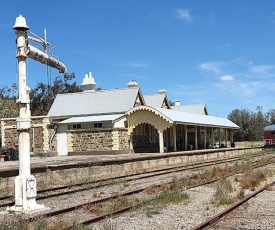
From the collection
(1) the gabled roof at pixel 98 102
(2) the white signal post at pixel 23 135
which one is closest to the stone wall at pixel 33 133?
(1) the gabled roof at pixel 98 102

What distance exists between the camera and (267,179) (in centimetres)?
1463

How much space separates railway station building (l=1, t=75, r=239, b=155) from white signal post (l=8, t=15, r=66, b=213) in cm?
1978

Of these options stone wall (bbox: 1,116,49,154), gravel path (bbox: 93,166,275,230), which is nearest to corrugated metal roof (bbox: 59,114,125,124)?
stone wall (bbox: 1,116,49,154)

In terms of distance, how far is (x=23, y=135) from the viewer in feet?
30.8

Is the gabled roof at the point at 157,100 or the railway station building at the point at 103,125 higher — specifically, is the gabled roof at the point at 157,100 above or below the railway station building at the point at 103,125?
above

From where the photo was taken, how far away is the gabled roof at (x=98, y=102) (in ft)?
111

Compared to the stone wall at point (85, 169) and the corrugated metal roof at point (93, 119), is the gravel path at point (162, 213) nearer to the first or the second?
the stone wall at point (85, 169)

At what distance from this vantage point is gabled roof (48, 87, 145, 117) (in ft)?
111

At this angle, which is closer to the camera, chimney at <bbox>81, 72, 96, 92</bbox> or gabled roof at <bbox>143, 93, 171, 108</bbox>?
gabled roof at <bbox>143, 93, 171, 108</bbox>

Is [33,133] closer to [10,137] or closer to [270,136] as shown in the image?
Answer: [10,137]

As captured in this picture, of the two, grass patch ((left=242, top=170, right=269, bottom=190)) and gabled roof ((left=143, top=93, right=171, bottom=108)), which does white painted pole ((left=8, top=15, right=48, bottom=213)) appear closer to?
grass patch ((left=242, top=170, right=269, bottom=190))

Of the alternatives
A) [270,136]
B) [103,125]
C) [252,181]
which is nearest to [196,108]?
[270,136]

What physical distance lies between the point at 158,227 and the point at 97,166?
33.7 ft

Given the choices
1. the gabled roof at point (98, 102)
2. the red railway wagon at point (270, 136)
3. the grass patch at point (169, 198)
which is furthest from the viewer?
the red railway wagon at point (270, 136)
